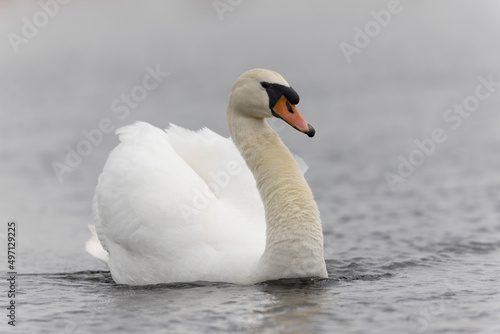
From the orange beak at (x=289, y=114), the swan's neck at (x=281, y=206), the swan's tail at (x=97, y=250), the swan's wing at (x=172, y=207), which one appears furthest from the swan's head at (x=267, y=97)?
the swan's tail at (x=97, y=250)

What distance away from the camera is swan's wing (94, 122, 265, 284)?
26.8 feet

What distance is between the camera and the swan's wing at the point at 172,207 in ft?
26.8

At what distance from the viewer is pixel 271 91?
7953 mm

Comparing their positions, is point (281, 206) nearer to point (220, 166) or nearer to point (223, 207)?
point (223, 207)

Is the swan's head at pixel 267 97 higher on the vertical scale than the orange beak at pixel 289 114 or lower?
higher

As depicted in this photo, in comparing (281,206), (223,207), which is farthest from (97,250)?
(281,206)

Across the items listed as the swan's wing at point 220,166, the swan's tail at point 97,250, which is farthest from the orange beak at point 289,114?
the swan's tail at point 97,250

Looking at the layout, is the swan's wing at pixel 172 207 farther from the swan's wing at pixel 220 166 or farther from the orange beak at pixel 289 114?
the orange beak at pixel 289 114

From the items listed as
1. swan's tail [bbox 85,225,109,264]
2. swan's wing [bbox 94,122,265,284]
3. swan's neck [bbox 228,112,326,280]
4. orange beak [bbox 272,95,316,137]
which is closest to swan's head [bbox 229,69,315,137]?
orange beak [bbox 272,95,316,137]

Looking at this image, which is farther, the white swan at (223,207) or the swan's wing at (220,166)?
the swan's wing at (220,166)

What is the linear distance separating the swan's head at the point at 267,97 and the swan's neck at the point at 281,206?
20 centimetres

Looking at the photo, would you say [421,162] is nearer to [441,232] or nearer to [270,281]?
[441,232]

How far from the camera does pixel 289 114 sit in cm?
786

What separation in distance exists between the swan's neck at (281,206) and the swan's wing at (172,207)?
1.58ft
